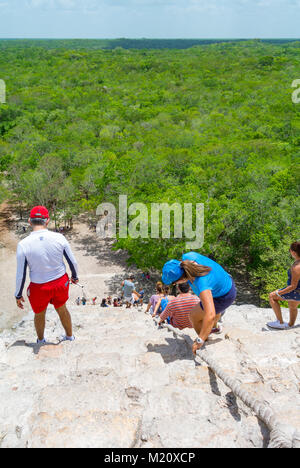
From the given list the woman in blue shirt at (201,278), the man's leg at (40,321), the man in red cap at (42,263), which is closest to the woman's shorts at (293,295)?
the woman in blue shirt at (201,278)

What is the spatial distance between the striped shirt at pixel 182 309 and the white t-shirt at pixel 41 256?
205 centimetres

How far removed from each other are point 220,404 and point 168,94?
62.8m

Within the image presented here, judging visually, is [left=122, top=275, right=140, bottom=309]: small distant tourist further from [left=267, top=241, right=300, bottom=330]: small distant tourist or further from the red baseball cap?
the red baseball cap

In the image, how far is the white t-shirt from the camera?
435cm

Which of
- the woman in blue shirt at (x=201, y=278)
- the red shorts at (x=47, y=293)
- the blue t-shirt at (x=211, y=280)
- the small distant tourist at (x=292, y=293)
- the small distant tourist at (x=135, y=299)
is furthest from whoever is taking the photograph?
the small distant tourist at (x=135, y=299)

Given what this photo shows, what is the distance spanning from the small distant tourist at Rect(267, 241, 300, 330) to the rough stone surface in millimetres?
608

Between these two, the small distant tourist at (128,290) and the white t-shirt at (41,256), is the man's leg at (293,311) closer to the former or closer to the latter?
the white t-shirt at (41,256)

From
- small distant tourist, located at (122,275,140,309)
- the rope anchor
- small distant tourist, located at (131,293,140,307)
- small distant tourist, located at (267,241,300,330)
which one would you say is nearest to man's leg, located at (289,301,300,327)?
small distant tourist, located at (267,241,300,330)

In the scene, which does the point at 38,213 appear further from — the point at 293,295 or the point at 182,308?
the point at 293,295

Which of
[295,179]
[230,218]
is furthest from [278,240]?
[295,179]

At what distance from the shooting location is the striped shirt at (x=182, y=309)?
5.61 m

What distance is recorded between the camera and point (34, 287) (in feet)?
15.0

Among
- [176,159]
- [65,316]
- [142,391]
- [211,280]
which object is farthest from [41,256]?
[176,159]
